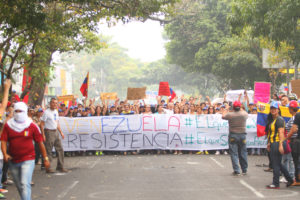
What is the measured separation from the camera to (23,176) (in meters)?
7.63

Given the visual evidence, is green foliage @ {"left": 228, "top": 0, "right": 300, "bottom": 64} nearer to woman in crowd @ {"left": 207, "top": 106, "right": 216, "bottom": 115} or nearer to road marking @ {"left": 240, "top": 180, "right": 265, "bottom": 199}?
woman in crowd @ {"left": 207, "top": 106, "right": 216, "bottom": 115}

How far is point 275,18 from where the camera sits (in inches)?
714

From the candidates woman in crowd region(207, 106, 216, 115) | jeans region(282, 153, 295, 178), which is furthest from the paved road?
woman in crowd region(207, 106, 216, 115)

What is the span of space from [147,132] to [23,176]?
11.9 m

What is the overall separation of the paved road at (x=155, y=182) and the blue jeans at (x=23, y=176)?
1.94 metres

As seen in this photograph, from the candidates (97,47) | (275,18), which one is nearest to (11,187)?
(275,18)

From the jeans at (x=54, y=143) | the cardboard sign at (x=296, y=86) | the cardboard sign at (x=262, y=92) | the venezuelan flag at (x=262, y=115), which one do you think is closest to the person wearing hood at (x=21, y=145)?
the jeans at (x=54, y=143)

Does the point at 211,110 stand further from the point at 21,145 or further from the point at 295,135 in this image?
the point at 21,145

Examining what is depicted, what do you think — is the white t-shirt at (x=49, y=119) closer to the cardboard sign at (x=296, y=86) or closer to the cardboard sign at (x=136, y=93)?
the cardboard sign at (x=296, y=86)

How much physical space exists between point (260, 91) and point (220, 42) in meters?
22.3

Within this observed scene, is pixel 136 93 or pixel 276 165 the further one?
pixel 136 93

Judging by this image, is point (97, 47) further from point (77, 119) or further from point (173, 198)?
point (173, 198)

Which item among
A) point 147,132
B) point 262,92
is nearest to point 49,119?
point 147,132

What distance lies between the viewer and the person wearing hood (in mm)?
7672
